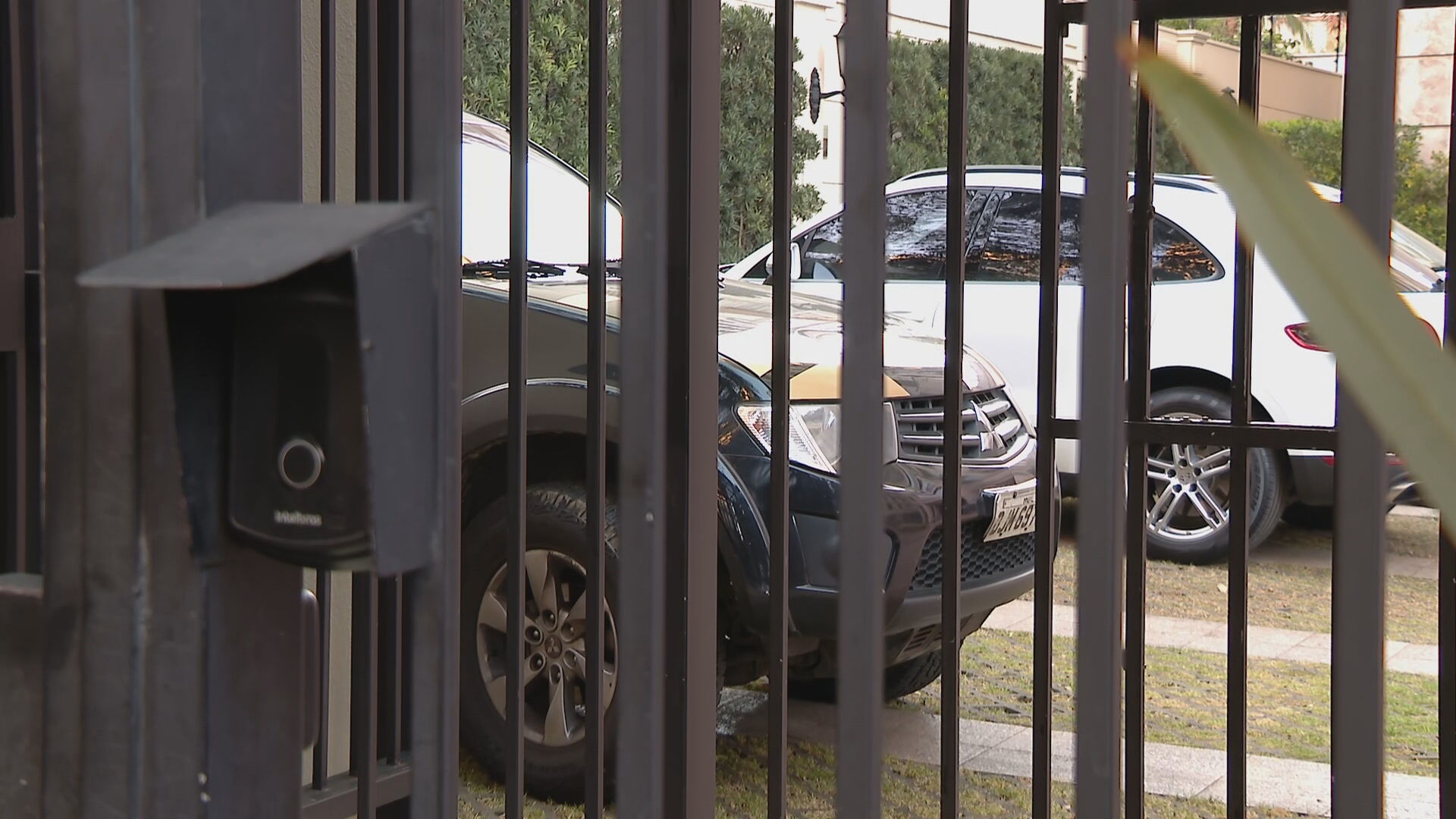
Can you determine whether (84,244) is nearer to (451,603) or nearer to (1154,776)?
(451,603)

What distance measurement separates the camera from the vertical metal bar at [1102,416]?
682mm

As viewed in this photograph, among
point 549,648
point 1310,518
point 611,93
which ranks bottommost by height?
point 1310,518

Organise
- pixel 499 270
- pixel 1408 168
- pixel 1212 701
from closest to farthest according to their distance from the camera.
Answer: pixel 499 270 < pixel 1212 701 < pixel 1408 168

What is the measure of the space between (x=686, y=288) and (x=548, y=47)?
31.0 feet

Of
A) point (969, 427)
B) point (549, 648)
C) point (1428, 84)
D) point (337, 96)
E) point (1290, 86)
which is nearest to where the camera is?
point (337, 96)

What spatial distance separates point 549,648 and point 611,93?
4.37 meters

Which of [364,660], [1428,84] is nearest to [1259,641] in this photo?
[364,660]

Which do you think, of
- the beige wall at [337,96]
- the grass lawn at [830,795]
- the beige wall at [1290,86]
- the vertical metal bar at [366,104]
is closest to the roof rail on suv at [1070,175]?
the grass lawn at [830,795]

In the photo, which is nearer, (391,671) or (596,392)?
(596,392)

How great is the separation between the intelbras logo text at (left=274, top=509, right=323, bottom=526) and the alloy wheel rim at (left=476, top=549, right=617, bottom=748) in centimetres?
283

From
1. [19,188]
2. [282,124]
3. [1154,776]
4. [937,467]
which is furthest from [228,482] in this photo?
[1154,776]

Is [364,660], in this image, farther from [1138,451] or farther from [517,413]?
[1138,451]

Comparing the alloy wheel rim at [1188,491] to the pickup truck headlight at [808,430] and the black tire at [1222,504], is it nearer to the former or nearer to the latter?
the black tire at [1222,504]

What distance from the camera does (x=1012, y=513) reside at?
416cm
